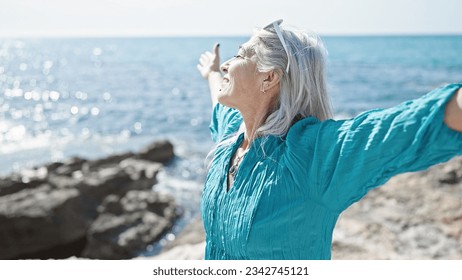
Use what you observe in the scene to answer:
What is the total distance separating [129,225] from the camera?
6660 millimetres

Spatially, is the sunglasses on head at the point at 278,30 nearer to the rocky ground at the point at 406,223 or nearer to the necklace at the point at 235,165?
the necklace at the point at 235,165

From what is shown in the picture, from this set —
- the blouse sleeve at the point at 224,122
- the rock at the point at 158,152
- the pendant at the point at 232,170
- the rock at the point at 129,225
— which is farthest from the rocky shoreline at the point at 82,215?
the pendant at the point at 232,170

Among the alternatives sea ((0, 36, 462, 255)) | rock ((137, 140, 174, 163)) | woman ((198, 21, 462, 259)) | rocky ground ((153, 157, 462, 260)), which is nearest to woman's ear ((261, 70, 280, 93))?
woman ((198, 21, 462, 259))

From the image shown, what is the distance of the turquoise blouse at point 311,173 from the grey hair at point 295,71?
50 mm

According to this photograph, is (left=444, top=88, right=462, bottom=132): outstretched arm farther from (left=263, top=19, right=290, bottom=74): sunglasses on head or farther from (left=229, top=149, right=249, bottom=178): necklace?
(left=229, top=149, right=249, bottom=178): necklace

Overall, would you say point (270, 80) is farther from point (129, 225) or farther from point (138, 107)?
point (138, 107)

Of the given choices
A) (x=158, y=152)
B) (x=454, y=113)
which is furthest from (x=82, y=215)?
(x=454, y=113)

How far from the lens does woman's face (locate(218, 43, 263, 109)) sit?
1.75 m

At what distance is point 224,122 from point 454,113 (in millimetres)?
1067

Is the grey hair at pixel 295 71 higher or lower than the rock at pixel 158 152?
higher

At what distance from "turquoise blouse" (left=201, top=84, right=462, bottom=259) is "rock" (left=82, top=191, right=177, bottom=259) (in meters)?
4.63

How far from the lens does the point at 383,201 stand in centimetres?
446

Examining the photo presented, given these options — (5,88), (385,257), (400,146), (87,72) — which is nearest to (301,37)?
(400,146)

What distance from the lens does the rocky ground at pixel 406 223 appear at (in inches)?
128
